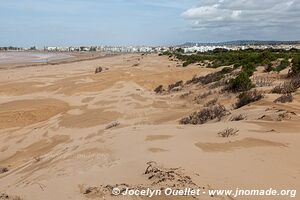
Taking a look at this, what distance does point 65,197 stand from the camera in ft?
17.7

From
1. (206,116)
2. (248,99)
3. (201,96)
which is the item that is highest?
(248,99)

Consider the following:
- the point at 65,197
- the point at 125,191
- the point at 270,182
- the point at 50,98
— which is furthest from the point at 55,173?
the point at 50,98

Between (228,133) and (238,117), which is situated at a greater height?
(228,133)

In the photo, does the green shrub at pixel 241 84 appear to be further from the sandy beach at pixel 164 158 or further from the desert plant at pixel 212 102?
the sandy beach at pixel 164 158

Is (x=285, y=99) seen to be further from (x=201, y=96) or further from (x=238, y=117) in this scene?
(x=201, y=96)

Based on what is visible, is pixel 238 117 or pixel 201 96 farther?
pixel 201 96

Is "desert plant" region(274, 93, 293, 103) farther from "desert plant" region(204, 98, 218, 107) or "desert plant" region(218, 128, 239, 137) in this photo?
"desert plant" region(218, 128, 239, 137)

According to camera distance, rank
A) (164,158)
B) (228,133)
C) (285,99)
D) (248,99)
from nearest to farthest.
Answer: (164,158)
(228,133)
(285,99)
(248,99)

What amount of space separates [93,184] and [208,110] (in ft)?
20.7

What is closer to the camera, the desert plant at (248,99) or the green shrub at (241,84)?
the desert plant at (248,99)

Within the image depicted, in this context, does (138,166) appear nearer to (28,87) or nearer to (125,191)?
(125,191)

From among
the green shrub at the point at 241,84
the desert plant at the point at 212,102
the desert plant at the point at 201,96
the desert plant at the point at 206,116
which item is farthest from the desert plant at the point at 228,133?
the desert plant at the point at 201,96

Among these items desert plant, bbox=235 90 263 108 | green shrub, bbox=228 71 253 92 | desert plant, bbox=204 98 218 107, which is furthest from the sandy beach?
green shrub, bbox=228 71 253 92

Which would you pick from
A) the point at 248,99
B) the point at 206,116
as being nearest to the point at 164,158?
the point at 206,116
